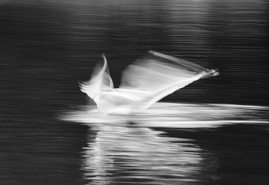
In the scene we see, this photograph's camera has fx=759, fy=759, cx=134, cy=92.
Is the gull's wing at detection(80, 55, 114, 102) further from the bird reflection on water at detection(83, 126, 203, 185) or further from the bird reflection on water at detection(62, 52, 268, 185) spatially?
the bird reflection on water at detection(83, 126, 203, 185)

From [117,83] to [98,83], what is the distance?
17.1 inches

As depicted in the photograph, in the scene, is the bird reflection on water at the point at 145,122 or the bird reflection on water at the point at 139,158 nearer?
the bird reflection on water at the point at 139,158

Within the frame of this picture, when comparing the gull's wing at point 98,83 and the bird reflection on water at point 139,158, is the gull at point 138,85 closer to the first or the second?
the gull's wing at point 98,83

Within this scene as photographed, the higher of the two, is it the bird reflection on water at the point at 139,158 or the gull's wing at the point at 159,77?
the gull's wing at the point at 159,77

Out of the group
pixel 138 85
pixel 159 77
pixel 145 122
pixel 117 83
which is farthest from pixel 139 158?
pixel 117 83

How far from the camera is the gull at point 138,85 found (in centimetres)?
646

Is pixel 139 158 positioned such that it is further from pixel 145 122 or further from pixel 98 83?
pixel 98 83

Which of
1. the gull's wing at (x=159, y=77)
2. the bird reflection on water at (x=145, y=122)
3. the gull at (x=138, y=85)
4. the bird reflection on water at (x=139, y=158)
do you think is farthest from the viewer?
the gull's wing at (x=159, y=77)

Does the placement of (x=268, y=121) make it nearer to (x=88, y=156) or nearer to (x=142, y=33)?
(x=88, y=156)

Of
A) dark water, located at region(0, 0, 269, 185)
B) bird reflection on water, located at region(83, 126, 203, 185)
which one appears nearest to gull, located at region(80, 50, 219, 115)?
dark water, located at region(0, 0, 269, 185)

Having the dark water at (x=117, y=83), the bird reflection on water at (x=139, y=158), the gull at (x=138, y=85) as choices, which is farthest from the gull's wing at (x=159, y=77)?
the bird reflection on water at (x=139, y=158)

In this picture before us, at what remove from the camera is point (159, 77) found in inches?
277

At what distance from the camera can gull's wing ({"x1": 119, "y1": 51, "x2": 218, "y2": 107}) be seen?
267 inches

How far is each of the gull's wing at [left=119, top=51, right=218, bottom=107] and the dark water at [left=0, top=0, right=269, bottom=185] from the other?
0.13 metres
